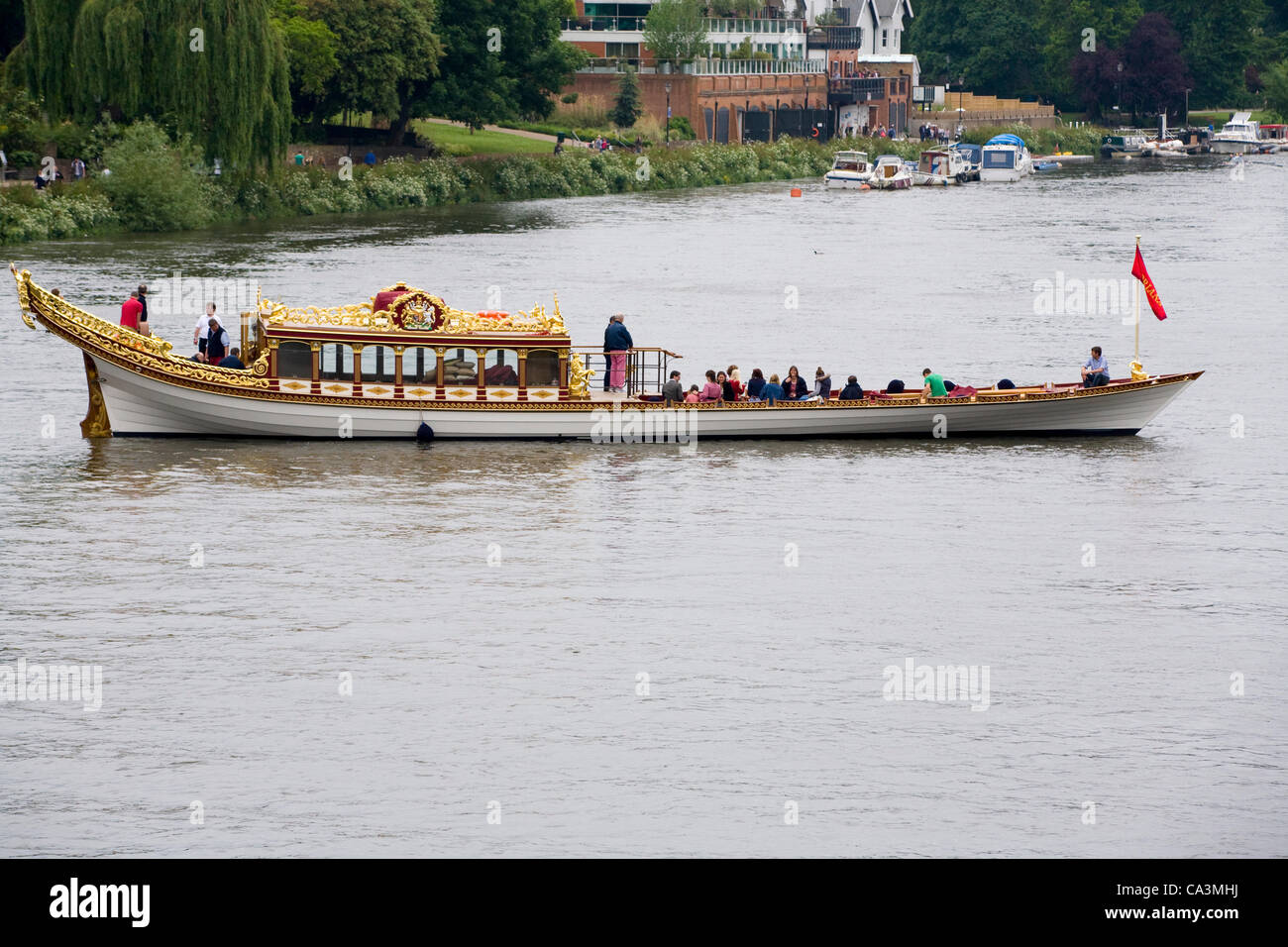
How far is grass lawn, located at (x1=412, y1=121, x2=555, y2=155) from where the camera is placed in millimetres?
131250

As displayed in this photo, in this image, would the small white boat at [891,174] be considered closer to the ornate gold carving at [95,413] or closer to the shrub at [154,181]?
the shrub at [154,181]

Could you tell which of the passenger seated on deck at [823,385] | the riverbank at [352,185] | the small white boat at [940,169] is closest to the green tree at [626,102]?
the riverbank at [352,185]

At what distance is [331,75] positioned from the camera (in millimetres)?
114375

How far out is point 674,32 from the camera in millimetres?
Answer: 170375

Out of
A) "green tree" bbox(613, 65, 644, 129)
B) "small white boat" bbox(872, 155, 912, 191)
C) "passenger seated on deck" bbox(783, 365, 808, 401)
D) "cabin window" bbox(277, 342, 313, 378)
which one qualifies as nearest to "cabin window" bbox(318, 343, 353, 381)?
"cabin window" bbox(277, 342, 313, 378)

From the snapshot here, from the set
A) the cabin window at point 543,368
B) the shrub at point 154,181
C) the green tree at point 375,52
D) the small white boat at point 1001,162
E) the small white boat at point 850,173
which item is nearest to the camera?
the cabin window at point 543,368

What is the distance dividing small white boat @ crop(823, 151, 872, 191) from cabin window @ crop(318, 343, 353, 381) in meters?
109

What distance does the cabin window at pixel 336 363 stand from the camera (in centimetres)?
4694

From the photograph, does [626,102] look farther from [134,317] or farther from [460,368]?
[460,368]

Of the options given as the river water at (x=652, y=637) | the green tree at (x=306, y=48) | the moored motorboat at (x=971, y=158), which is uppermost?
the green tree at (x=306, y=48)

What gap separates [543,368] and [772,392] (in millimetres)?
5706

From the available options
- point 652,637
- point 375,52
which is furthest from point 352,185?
point 652,637

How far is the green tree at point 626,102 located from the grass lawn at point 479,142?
16.0 metres
